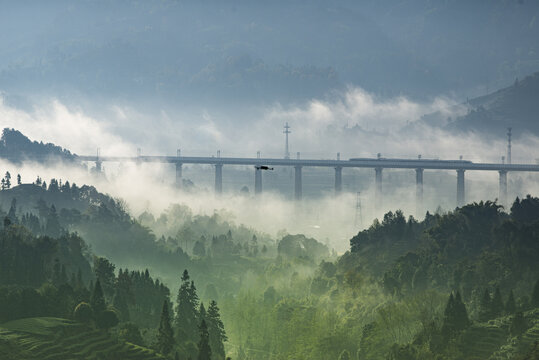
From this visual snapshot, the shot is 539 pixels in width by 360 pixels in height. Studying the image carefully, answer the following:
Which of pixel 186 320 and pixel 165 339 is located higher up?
pixel 165 339

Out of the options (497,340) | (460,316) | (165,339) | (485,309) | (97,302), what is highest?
(97,302)

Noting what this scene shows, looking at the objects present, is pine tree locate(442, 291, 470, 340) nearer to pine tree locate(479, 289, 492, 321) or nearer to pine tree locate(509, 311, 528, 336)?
pine tree locate(479, 289, 492, 321)

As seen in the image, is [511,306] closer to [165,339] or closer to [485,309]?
[485,309]

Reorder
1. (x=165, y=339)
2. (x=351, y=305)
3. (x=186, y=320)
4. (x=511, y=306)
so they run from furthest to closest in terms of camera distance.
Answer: (x=351, y=305) < (x=186, y=320) < (x=511, y=306) < (x=165, y=339)

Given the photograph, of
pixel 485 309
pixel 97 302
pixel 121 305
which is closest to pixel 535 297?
pixel 485 309

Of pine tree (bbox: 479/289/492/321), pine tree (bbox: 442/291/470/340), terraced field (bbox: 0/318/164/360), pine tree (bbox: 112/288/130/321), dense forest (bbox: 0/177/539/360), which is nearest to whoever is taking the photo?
terraced field (bbox: 0/318/164/360)

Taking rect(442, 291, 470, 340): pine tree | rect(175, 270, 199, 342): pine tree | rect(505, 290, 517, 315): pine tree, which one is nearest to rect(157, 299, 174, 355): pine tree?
rect(175, 270, 199, 342): pine tree

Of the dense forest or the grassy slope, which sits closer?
the grassy slope

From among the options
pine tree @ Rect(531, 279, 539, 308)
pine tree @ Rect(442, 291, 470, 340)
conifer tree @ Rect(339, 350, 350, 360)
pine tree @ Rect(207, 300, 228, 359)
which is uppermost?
pine tree @ Rect(531, 279, 539, 308)

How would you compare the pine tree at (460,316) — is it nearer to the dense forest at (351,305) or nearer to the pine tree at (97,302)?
the dense forest at (351,305)
